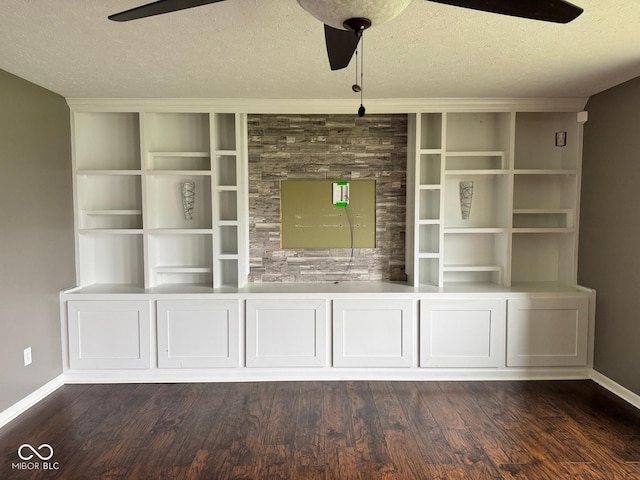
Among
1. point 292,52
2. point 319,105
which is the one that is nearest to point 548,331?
point 319,105

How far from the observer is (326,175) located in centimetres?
384

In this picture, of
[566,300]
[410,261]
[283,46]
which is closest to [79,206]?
[283,46]

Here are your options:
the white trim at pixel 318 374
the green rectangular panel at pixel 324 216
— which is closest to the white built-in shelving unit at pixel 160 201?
the green rectangular panel at pixel 324 216

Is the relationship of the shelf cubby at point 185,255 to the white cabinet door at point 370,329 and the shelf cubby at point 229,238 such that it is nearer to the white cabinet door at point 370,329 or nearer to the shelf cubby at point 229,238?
the shelf cubby at point 229,238

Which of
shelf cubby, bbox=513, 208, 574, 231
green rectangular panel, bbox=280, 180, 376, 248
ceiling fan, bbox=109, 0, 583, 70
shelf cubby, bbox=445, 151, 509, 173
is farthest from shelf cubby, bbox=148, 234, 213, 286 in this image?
shelf cubby, bbox=513, 208, 574, 231

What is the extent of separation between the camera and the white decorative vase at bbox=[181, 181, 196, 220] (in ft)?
12.1

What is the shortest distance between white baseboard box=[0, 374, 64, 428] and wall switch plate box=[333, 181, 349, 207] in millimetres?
2707

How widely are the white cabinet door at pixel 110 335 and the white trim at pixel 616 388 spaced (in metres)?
3.62

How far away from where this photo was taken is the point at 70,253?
3459 millimetres

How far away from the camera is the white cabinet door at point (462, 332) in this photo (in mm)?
3365

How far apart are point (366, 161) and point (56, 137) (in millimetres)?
2573

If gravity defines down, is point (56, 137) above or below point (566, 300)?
above

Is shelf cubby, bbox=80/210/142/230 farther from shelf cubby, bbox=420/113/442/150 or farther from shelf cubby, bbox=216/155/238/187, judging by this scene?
shelf cubby, bbox=420/113/442/150

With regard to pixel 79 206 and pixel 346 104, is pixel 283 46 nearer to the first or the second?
pixel 346 104
